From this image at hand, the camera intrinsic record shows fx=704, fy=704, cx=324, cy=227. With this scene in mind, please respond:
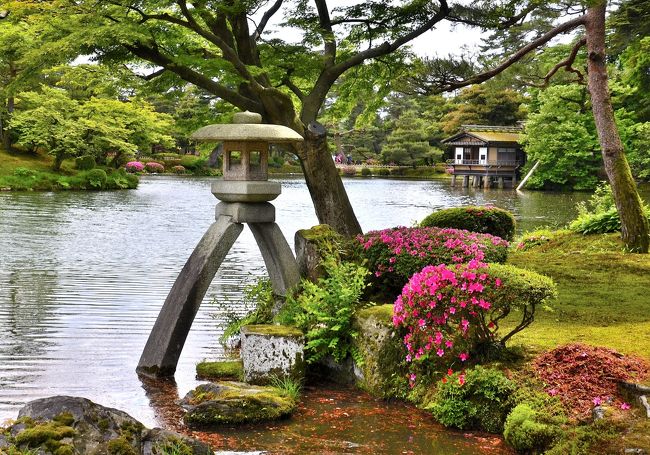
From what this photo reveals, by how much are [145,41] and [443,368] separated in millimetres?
6943

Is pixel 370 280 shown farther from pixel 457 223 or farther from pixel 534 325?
pixel 457 223

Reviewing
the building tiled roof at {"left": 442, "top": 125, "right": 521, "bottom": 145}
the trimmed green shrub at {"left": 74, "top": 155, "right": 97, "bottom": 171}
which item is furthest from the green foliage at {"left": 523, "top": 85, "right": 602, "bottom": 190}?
the trimmed green shrub at {"left": 74, "top": 155, "right": 97, "bottom": 171}

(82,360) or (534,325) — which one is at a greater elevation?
(534,325)

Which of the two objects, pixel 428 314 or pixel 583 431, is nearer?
pixel 583 431

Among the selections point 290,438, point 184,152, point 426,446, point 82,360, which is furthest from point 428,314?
point 184,152

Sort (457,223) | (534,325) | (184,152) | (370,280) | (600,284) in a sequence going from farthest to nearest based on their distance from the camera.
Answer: (184,152)
(457,223)
(600,284)
(370,280)
(534,325)

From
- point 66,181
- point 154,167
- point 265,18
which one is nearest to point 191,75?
point 265,18

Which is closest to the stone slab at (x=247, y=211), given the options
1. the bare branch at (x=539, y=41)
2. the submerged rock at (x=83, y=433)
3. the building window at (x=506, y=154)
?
the submerged rock at (x=83, y=433)

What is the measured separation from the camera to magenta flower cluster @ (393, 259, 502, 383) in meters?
5.92

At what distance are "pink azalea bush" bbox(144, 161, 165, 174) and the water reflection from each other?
73.3ft

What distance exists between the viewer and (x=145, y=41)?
34.7 feet

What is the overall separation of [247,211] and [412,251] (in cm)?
196

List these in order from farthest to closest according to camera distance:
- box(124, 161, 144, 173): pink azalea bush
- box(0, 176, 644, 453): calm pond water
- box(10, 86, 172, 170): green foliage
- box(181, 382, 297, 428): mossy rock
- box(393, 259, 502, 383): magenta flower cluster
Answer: box(124, 161, 144, 173): pink azalea bush, box(10, 86, 172, 170): green foliage, box(0, 176, 644, 453): calm pond water, box(181, 382, 297, 428): mossy rock, box(393, 259, 502, 383): magenta flower cluster

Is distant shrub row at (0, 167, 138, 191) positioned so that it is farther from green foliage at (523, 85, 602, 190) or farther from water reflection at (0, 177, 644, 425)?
green foliage at (523, 85, 602, 190)
